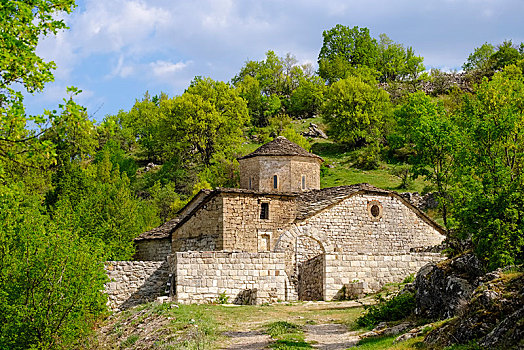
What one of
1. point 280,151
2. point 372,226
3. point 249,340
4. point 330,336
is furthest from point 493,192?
point 280,151

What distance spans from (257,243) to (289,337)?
1292 centimetres

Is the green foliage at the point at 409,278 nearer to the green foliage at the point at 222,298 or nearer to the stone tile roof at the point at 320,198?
the stone tile roof at the point at 320,198

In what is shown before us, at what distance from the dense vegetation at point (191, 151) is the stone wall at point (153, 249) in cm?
95

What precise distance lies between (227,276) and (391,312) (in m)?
8.02

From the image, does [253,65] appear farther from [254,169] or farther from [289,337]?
[289,337]

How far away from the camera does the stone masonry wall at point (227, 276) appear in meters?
19.9

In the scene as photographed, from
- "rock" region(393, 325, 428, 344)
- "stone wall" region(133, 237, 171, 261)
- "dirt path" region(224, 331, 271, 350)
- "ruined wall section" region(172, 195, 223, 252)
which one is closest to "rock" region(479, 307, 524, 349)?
"rock" region(393, 325, 428, 344)

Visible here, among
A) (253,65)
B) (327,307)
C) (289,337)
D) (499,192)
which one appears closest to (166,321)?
(289,337)

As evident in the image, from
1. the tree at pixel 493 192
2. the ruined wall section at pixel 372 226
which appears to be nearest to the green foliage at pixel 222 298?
the ruined wall section at pixel 372 226

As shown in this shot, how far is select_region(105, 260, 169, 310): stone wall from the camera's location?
21.1 m

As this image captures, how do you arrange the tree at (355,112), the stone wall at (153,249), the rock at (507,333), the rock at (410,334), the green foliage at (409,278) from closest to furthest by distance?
1. the rock at (507,333)
2. the rock at (410,334)
3. the green foliage at (409,278)
4. the stone wall at (153,249)
5. the tree at (355,112)

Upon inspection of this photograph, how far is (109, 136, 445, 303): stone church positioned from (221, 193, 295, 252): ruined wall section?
4cm

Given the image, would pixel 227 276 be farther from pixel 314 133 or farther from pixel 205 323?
pixel 314 133

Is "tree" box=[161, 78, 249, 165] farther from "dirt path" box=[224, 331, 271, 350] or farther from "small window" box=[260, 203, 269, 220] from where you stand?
"dirt path" box=[224, 331, 271, 350]
